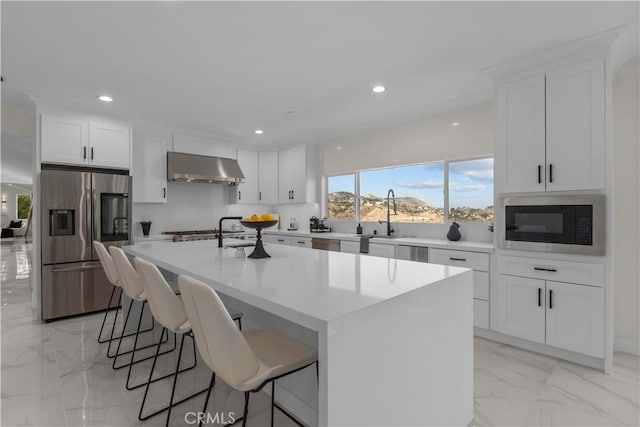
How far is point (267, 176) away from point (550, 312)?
4749 millimetres

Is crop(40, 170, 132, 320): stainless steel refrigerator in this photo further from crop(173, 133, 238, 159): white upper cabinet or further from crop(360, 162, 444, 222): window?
crop(360, 162, 444, 222): window

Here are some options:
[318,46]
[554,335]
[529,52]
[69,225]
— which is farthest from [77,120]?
[554,335]

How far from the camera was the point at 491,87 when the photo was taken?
11.2 ft

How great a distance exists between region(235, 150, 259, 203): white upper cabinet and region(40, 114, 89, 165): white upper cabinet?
2.34 metres

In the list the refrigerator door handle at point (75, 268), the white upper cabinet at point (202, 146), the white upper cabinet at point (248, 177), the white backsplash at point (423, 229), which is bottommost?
the refrigerator door handle at point (75, 268)

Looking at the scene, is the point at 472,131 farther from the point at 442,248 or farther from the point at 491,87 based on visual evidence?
the point at 442,248

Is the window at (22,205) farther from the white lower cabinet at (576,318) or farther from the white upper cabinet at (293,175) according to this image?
the white lower cabinet at (576,318)

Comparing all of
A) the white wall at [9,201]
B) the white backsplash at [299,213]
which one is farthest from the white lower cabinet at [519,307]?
the white wall at [9,201]

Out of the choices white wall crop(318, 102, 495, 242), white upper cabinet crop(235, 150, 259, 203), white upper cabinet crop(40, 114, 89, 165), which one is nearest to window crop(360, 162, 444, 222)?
white wall crop(318, 102, 495, 242)

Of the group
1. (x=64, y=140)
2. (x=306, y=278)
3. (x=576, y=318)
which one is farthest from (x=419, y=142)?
(x=64, y=140)

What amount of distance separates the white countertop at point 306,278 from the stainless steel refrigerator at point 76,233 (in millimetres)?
1932

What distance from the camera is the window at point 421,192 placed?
12.6 feet

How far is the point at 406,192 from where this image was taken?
4574 millimetres

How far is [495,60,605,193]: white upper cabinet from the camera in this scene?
255cm
